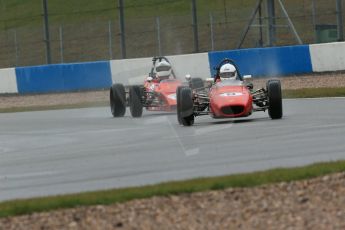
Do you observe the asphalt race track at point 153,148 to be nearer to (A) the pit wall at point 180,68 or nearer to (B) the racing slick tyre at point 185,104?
(B) the racing slick tyre at point 185,104

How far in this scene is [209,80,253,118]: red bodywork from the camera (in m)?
19.0

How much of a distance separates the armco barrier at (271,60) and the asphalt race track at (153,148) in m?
6.97

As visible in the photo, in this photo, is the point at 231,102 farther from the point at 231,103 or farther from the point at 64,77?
the point at 64,77

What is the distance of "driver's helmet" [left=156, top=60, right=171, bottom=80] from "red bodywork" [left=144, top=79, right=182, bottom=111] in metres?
0.26

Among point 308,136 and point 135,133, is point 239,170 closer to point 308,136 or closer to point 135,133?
point 308,136

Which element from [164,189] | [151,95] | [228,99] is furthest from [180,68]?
[164,189]

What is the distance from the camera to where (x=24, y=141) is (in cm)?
1884

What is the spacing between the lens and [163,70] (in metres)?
24.0

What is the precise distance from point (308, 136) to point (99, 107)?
12595 mm

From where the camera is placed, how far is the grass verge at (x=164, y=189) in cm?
1052

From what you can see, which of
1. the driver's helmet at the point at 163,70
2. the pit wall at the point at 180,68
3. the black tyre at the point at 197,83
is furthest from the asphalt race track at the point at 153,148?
the pit wall at the point at 180,68

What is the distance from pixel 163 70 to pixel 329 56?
7.10 meters

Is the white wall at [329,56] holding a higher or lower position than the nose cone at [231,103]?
higher

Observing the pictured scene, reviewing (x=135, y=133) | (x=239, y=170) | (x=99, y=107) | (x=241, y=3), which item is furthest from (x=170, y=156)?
(x=241, y=3)
